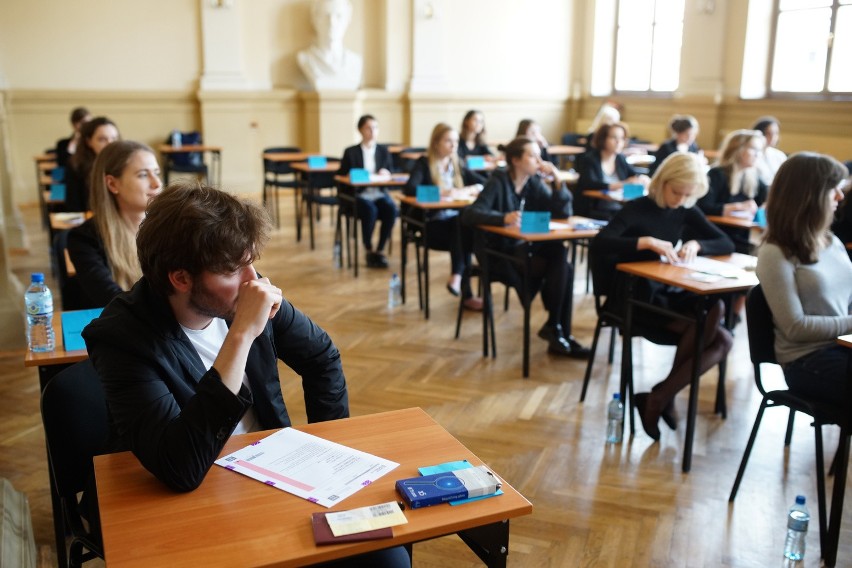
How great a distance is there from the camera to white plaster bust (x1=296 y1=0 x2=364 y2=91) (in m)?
10.4

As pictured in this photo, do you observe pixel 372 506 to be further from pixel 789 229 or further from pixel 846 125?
pixel 846 125

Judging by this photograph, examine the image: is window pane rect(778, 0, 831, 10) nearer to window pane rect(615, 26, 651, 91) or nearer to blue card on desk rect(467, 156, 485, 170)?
window pane rect(615, 26, 651, 91)

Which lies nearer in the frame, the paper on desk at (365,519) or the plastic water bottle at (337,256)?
the paper on desk at (365,519)

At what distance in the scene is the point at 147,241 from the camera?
1607mm

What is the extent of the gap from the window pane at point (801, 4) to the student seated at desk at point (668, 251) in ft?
20.4

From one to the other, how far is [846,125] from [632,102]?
3.25 m

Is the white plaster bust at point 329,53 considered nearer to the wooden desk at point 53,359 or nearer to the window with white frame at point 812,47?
the window with white frame at point 812,47

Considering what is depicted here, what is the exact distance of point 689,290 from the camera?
3.29m

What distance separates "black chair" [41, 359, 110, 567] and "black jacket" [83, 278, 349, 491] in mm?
122

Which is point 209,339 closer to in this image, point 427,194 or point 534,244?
point 534,244

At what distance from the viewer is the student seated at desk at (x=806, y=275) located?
112 inches

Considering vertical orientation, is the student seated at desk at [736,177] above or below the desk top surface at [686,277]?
above

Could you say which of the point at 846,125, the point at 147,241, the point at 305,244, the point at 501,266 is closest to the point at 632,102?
the point at 846,125

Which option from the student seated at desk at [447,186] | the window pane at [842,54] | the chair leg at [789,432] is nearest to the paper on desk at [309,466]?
the chair leg at [789,432]
